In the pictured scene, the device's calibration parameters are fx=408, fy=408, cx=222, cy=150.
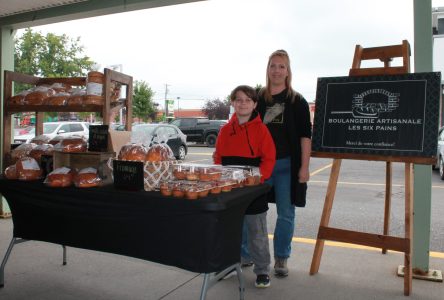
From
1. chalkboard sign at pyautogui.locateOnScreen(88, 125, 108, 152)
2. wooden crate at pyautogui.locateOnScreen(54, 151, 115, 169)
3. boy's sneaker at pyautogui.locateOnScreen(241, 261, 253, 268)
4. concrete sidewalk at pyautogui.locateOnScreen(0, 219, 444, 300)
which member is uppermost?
chalkboard sign at pyautogui.locateOnScreen(88, 125, 108, 152)

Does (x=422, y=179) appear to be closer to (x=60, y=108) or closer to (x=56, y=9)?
(x=60, y=108)

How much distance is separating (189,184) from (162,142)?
567 millimetres

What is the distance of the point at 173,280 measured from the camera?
3365mm

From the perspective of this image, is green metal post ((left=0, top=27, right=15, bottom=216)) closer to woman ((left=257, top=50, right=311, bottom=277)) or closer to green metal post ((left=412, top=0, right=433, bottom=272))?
woman ((left=257, top=50, right=311, bottom=277))

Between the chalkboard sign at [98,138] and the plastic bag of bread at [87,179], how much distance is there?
0.28 m

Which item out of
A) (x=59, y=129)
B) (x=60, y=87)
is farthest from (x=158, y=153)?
(x=59, y=129)

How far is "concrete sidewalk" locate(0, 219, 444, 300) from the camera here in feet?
10.1

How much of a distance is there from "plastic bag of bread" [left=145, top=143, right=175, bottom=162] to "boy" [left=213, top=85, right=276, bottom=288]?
641mm

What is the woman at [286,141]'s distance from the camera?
11.0 feet

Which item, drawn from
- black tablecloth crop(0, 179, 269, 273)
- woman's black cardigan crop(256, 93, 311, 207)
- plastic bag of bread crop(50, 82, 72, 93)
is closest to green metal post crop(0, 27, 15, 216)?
plastic bag of bread crop(50, 82, 72, 93)

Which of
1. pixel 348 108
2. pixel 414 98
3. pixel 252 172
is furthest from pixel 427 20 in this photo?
pixel 252 172

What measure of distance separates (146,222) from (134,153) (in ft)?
1.41

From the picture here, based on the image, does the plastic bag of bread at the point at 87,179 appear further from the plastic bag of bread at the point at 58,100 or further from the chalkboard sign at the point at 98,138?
the plastic bag of bread at the point at 58,100

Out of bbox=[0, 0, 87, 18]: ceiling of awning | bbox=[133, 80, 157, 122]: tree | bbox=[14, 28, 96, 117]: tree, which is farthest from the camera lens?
bbox=[133, 80, 157, 122]: tree
